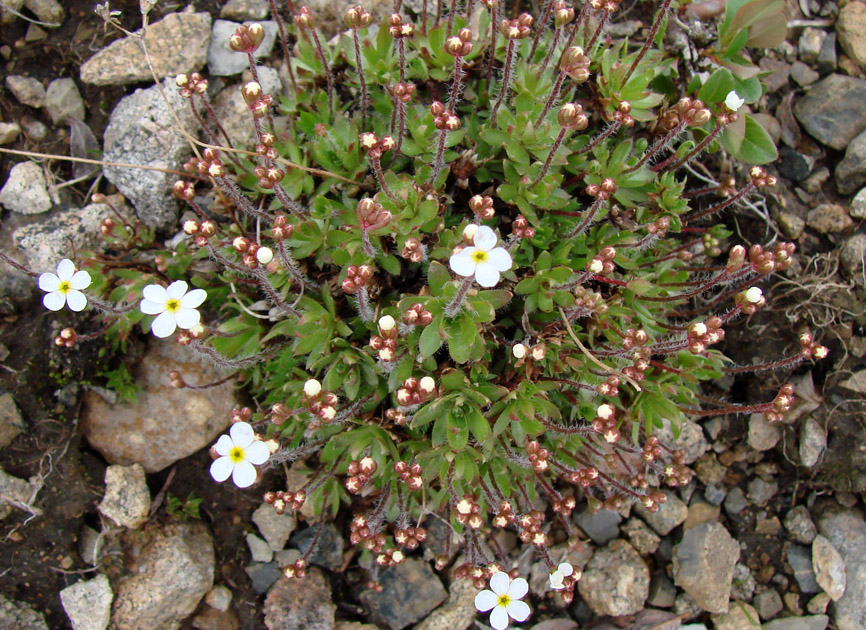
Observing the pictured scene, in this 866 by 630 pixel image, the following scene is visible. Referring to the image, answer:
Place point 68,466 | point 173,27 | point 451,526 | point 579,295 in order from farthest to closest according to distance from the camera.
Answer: point 173,27 → point 68,466 → point 451,526 → point 579,295

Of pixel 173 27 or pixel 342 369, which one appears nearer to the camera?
pixel 342 369

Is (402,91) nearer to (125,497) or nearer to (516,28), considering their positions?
(516,28)

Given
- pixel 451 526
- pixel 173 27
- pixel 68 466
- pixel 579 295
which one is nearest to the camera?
pixel 579 295

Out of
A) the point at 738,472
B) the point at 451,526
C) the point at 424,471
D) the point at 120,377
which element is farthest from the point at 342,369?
the point at 738,472

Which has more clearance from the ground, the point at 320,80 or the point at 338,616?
the point at 320,80

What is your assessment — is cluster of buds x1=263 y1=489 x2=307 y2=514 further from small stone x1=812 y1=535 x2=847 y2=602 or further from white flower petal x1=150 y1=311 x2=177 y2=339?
small stone x1=812 y1=535 x2=847 y2=602

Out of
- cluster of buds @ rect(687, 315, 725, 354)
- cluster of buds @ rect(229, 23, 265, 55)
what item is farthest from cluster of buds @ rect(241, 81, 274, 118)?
cluster of buds @ rect(687, 315, 725, 354)

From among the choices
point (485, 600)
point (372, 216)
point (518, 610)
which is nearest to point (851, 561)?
point (518, 610)

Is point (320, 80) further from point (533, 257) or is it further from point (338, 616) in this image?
point (338, 616)
